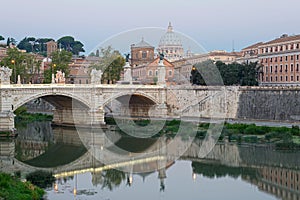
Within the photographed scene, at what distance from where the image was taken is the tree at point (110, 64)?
3986cm

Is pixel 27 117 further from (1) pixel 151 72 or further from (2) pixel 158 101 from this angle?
(1) pixel 151 72

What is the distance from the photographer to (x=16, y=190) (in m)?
13.7

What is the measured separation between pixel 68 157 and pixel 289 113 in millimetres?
12856

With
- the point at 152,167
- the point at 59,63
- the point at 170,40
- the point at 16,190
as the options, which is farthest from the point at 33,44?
the point at 16,190

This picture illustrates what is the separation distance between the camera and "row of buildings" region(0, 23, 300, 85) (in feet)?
123

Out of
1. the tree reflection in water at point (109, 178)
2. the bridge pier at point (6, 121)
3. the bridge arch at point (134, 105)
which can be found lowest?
the tree reflection in water at point (109, 178)

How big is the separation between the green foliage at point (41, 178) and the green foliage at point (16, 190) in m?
1.31

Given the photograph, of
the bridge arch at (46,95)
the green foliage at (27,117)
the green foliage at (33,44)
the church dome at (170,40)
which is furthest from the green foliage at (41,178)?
the green foliage at (33,44)

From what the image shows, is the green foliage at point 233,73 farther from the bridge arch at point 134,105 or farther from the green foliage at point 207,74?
the bridge arch at point 134,105

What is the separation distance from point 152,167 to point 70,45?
60678 mm

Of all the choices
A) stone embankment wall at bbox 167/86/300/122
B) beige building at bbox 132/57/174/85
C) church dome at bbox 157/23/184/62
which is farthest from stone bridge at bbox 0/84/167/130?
beige building at bbox 132/57/174/85

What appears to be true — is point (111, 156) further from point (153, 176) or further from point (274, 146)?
point (274, 146)

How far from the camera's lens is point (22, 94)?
25.9 meters

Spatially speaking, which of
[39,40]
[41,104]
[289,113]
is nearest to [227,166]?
[289,113]
